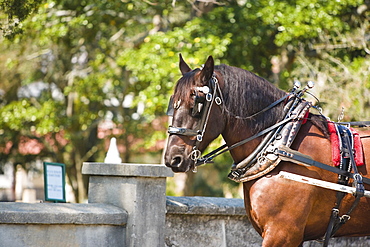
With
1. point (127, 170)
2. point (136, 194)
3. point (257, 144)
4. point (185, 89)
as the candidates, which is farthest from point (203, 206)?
point (185, 89)

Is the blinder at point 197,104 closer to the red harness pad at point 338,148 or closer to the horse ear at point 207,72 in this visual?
the horse ear at point 207,72

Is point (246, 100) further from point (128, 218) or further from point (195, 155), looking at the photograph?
point (128, 218)

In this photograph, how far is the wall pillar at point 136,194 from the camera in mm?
4574

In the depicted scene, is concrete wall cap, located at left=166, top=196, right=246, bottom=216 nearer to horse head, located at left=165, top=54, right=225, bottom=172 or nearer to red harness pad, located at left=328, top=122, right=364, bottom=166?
horse head, located at left=165, top=54, right=225, bottom=172

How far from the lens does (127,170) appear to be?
15.0ft

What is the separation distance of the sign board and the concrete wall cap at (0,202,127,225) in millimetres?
1006

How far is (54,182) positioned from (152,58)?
571 centimetres

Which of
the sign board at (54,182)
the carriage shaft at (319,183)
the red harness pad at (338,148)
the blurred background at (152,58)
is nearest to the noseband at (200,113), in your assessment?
the carriage shaft at (319,183)

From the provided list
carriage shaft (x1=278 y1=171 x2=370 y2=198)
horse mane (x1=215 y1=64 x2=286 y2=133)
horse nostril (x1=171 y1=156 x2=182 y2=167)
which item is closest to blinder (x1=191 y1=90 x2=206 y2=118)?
horse mane (x1=215 y1=64 x2=286 y2=133)

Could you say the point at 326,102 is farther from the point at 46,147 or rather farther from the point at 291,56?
the point at 46,147

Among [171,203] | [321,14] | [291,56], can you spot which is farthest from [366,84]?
[171,203]

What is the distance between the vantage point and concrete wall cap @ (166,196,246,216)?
4887mm

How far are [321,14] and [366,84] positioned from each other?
1702mm

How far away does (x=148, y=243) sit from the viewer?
15.2 ft
